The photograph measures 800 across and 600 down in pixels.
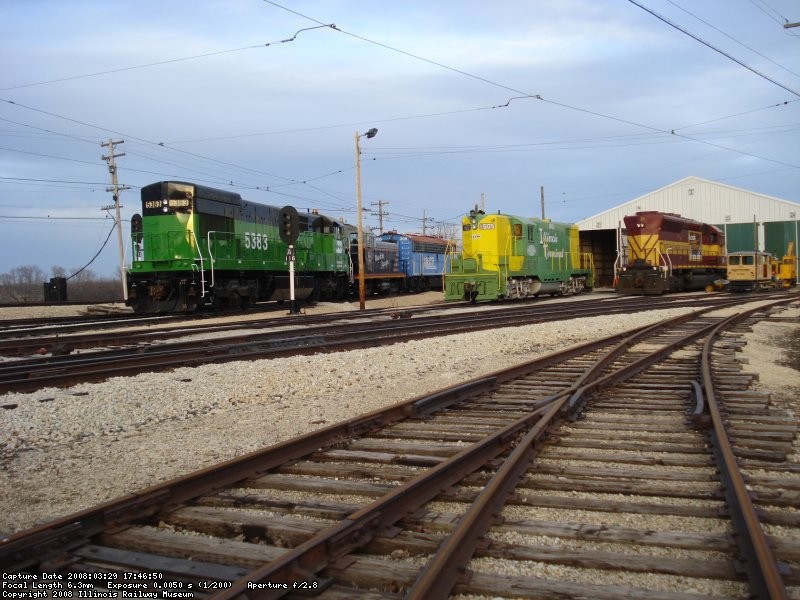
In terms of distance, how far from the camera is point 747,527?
3.09 metres

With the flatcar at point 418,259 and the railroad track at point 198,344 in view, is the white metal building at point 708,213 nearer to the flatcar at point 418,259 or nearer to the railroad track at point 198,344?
the flatcar at point 418,259

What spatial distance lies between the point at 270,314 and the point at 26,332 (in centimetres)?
693

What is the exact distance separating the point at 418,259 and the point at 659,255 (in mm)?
12163

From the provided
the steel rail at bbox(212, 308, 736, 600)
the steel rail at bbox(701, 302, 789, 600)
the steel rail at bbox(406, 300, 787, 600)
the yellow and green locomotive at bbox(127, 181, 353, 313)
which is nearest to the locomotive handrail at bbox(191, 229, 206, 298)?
the yellow and green locomotive at bbox(127, 181, 353, 313)

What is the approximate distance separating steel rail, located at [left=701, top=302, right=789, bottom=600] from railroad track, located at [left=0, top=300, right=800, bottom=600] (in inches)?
0.5

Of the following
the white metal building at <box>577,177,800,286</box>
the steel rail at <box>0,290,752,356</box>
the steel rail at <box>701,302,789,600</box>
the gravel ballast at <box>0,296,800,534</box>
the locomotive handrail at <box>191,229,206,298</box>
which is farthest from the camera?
the white metal building at <box>577,177,800,286</box>

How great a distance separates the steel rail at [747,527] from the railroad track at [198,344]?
21.9 ft

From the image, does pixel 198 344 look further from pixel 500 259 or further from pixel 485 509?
pixel 500 259

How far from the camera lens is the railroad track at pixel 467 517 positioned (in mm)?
2768

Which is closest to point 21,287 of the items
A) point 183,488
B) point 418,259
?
point 418,259

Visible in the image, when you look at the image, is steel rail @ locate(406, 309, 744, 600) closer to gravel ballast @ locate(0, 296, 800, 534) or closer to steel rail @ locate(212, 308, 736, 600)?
steel rail @ locate(212, 308, 736, 600)

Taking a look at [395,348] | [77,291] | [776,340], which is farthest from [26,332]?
[77,291]

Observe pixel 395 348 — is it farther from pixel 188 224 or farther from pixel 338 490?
pixel 188 224

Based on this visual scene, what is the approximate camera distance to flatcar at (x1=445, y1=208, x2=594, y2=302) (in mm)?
22609
